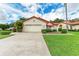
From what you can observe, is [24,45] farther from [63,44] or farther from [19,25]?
[63,44]

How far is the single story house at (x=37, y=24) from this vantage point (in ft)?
13.1

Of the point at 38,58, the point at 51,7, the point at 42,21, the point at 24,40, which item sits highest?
the point at 51,7

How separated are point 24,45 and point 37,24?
0.59 meters

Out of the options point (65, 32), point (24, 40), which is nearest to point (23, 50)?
point (24, 40)

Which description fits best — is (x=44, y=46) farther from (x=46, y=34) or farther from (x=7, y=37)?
(x=7, y=37)

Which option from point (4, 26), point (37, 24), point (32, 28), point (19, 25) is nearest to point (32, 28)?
point (32, 28)

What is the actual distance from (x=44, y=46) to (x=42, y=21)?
0.58 metres

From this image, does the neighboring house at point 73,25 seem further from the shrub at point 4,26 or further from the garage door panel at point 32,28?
the shrub at point 4,26

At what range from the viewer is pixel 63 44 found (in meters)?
3.83

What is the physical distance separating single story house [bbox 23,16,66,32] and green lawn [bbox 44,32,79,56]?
0.76 ft

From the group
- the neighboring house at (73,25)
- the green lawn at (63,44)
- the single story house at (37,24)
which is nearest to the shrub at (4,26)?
the single story house at (37,24)

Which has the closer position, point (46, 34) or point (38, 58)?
point (38, 58)

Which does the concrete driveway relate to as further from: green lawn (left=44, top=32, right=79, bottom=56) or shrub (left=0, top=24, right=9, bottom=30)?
shrub (left=0, top=24, right=9, bottom=30)

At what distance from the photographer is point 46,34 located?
4.02m
